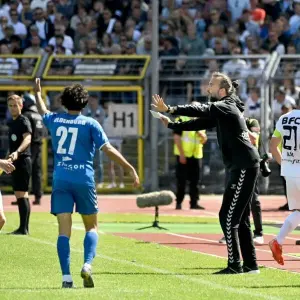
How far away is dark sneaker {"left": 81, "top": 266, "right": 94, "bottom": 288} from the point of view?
34.8 ft

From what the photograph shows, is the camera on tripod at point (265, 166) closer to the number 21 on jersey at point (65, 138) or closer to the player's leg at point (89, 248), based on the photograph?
the player's leg at point (89, 248)

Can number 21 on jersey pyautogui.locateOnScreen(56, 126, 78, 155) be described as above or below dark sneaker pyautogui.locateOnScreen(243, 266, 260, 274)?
above

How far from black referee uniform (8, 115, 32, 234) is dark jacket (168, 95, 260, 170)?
488 cm

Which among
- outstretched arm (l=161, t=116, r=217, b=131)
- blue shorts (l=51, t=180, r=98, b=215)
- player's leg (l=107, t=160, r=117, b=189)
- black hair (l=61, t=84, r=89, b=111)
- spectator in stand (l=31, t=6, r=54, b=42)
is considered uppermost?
spectator in stand (l=31, t=6, r=54, b=42)

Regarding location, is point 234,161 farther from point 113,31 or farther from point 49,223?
point 113,31

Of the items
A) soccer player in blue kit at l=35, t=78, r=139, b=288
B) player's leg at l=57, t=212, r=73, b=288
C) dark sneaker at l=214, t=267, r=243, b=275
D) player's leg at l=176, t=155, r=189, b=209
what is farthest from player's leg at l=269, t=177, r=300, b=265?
player's leg at l=176, t=155, r=189, b=209

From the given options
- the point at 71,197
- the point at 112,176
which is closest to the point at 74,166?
the point at 71,197

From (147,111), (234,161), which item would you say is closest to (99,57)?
(147,111)

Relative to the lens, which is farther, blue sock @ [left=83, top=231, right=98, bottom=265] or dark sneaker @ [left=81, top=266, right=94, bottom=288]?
blue sock @ [left=83, top=231, right=98, bottom=265]

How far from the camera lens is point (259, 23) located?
28.8m

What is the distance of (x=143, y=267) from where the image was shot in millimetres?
12695

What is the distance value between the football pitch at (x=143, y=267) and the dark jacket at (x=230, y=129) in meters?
1.24

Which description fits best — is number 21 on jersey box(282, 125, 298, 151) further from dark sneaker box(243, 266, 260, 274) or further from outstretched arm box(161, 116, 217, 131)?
dark sneaker box(243, 266, 260, 274)

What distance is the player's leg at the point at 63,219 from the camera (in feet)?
35.3
